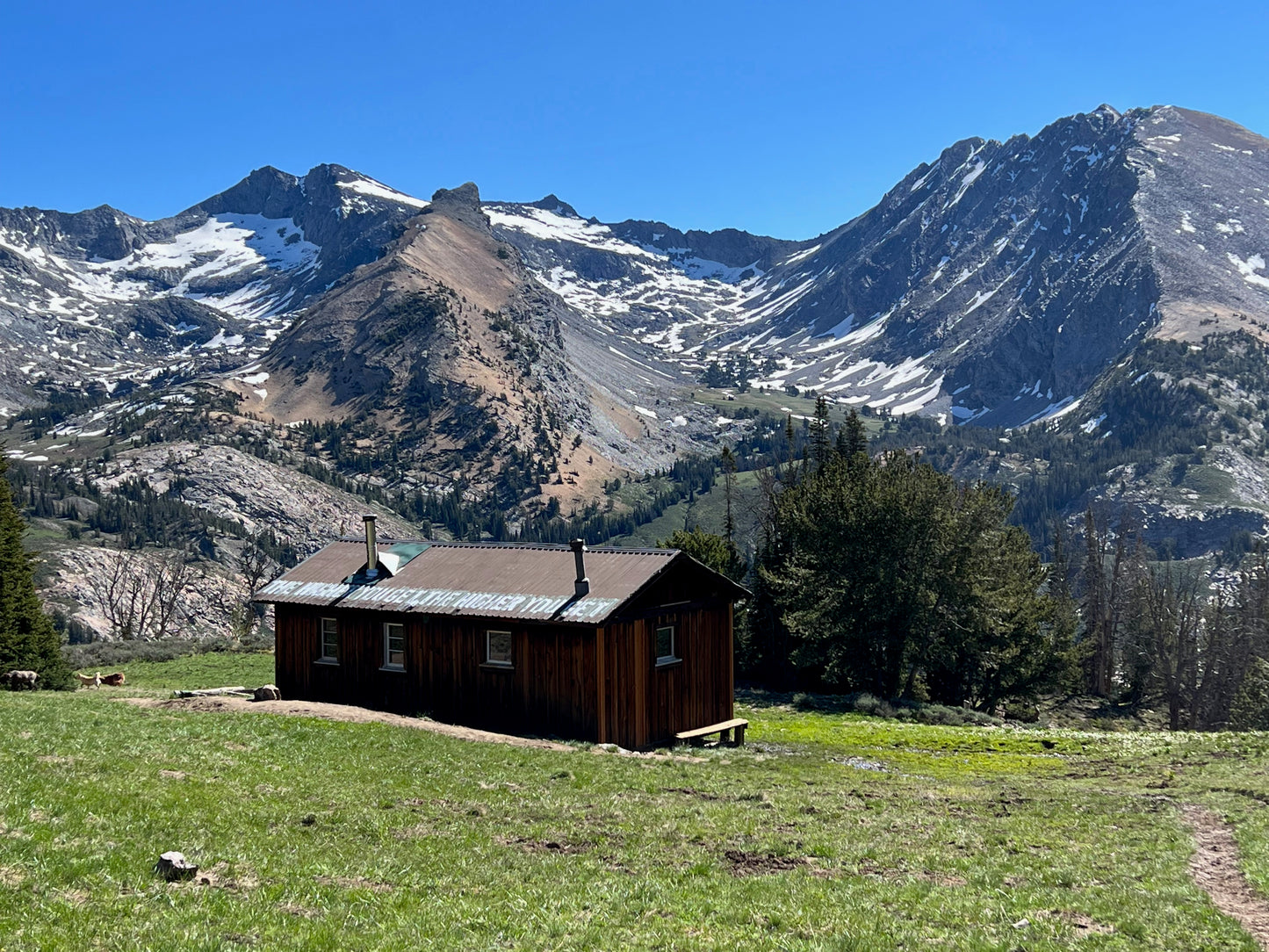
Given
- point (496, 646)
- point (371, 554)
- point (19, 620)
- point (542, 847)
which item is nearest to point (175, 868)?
point (542, 847)

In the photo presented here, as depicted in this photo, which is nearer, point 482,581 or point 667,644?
point 667,644

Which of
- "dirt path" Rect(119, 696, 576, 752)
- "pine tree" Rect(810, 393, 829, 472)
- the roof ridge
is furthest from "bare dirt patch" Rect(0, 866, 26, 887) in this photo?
"pine tree" Rect(810, 393, 829, 472)

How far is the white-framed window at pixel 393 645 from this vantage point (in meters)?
35.6

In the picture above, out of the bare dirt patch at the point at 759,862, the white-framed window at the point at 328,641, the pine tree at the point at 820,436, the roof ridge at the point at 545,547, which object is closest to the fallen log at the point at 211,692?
the white-framed window at the point at 328,641

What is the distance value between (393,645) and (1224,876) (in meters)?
26.3

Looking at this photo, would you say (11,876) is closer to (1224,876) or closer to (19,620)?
(1224,876)

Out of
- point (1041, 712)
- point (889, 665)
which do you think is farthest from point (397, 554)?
point (1041, 712)

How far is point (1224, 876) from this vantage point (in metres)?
17.2

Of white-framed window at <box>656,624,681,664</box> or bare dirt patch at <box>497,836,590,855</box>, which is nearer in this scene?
bare dirt patch at <box>497,836,590,855</box>

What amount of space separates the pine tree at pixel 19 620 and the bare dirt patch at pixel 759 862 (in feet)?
100

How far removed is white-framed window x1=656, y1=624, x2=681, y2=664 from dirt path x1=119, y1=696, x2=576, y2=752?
5.11m

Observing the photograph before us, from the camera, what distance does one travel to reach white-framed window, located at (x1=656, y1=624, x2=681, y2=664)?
112 ft

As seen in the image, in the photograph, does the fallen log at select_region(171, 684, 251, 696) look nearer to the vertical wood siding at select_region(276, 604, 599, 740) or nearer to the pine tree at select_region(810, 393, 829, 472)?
the vertical wood siding at select_region(276, 604, 599, 740)

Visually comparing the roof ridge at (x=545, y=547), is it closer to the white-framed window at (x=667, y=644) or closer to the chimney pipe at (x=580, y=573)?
the chimney pipe at (x=580, y=573)
